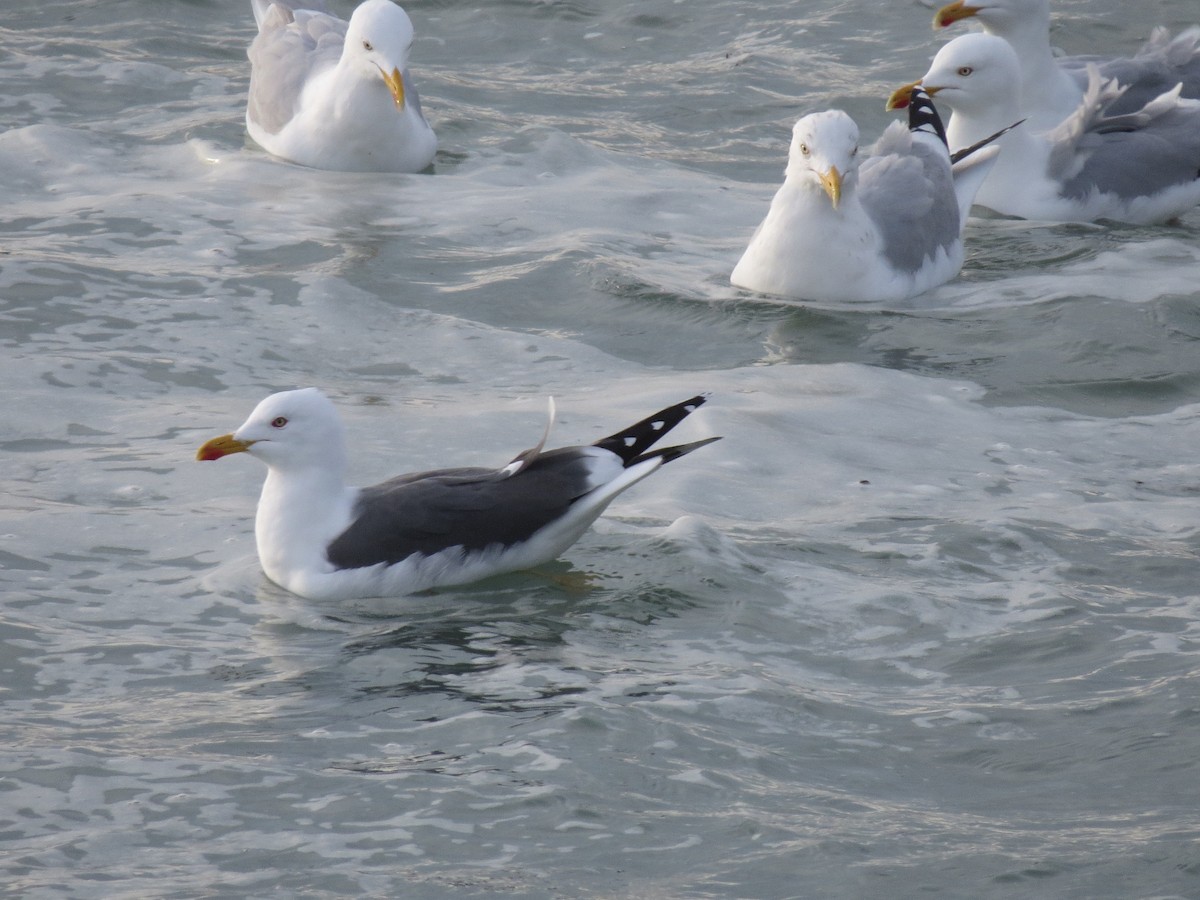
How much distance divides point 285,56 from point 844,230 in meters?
4.28

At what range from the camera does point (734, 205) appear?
409 inches

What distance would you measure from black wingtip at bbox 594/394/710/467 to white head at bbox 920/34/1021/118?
5.26 meters

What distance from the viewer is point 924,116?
381 inches

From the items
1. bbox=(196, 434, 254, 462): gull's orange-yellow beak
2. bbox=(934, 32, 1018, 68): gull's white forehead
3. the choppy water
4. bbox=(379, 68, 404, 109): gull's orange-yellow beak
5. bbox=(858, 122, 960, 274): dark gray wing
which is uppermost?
bbox=(934, 32, 1018, 68): gull's white forehead

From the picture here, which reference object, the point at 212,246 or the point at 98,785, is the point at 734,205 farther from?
the point at 98,785

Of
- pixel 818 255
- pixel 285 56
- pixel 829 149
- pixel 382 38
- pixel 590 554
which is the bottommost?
pixel 590 554

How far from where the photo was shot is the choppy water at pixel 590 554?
13.3 ft

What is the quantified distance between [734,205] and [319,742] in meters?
6.51

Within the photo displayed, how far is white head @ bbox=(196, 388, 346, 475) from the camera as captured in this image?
5.58 m

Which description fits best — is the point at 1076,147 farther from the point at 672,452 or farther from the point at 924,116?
the point at 672,452

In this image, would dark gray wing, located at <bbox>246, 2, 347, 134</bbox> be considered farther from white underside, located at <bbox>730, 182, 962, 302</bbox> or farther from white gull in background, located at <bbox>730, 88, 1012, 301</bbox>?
white underside, located at <bbox>730, 182, 962, 302</bbox>

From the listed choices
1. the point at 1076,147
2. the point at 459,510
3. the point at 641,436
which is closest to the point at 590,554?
the point at 641,436

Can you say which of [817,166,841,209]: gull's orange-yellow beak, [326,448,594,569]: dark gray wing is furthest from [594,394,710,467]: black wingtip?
[817,166,841,209]: gull's orange-yellow beak

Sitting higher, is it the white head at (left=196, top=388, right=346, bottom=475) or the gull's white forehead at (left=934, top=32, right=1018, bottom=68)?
the gull's white forehead at (left=934, top=32, right=1018, bottom=68)
